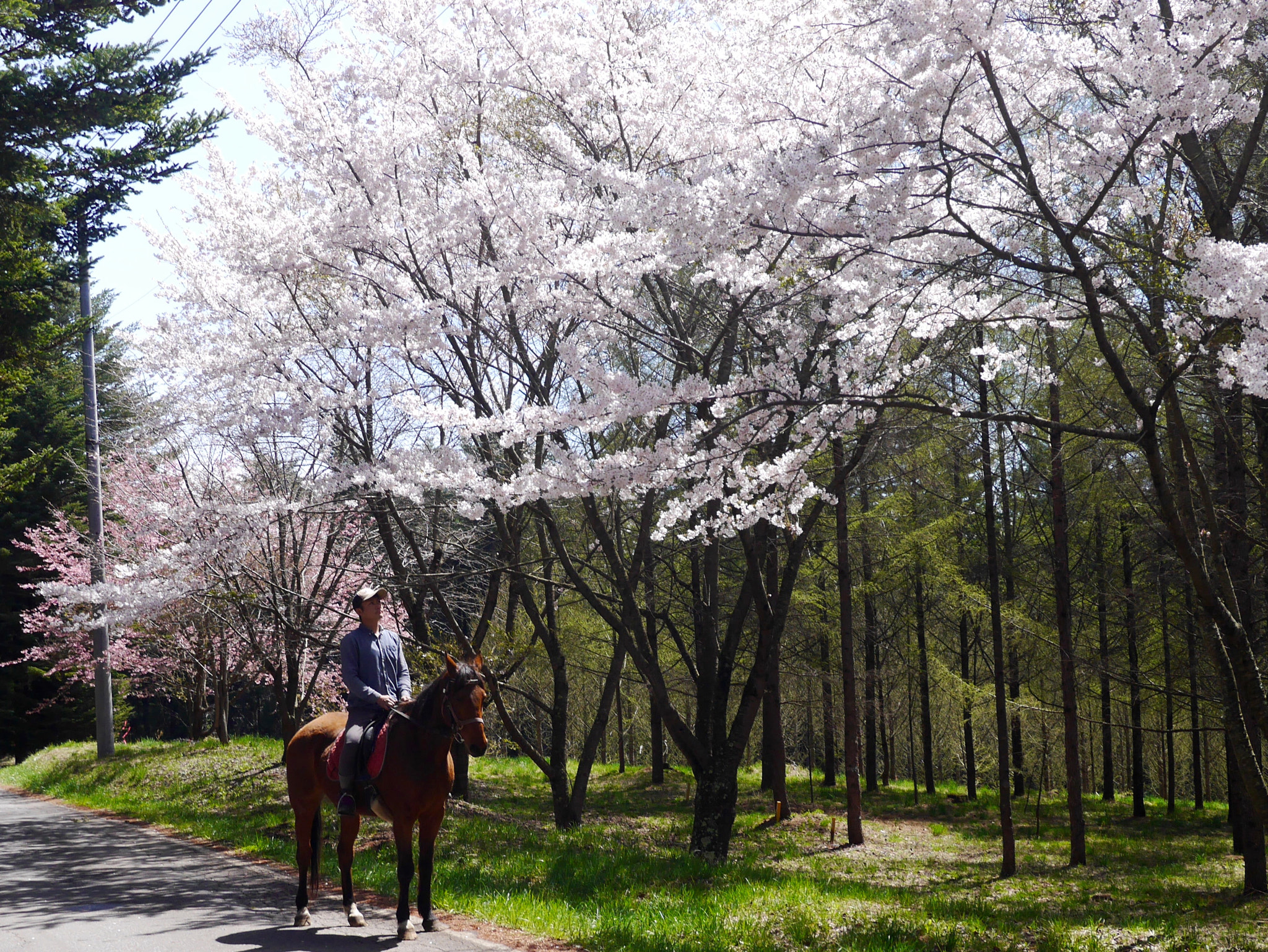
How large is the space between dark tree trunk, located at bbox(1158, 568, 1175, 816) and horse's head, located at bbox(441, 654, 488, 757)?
20.0 feet

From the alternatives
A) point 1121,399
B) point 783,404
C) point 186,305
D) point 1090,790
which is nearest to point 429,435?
point 186,305

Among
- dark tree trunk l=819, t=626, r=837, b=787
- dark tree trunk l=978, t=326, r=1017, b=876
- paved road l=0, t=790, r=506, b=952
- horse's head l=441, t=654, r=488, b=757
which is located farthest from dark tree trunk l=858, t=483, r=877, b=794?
horse's head l=441, t=654, r=488, b=757

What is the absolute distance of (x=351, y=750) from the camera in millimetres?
6352

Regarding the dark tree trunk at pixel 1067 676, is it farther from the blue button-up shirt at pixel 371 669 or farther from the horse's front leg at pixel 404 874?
the horse's front leg at pixel 404 874

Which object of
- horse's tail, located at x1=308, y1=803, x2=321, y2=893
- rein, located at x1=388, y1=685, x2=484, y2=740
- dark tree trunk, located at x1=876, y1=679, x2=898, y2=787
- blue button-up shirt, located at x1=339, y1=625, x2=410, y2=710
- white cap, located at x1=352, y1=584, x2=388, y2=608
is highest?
white cap, located at x1=352, y1=584, x2=388, y2=608

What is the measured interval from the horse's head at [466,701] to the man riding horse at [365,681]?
48 cm

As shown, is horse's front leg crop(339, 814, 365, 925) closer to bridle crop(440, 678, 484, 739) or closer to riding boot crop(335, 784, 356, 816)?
riding boot crop(335, 784, 356, 816)

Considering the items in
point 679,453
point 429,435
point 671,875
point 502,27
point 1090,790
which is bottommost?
point 1090,790

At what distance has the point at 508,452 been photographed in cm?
1236

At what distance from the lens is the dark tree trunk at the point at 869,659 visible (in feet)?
72.7

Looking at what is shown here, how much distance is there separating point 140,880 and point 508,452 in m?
6.26

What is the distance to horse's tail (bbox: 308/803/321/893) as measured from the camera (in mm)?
7023

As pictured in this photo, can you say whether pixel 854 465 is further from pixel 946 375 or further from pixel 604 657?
pixel 604 657

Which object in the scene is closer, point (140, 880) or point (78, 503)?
point (140, 880)
